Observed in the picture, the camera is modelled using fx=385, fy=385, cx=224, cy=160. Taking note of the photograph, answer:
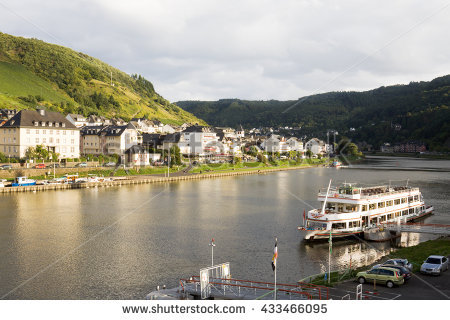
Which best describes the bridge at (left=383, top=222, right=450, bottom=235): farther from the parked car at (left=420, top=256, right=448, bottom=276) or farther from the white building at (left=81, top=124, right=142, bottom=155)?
the white building at (left=81, top=124, right=142, bottom=155)

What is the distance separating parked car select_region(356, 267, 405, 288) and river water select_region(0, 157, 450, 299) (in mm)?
4727

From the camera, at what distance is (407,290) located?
17.3 m

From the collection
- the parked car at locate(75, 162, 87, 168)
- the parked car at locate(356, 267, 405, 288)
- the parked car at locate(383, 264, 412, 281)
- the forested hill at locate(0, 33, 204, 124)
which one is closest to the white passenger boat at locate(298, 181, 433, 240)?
the parked car at locate(383, 264, 412, 281)

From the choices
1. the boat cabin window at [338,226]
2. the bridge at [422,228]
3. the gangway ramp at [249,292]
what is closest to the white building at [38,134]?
the boat cabin window at [338,226]

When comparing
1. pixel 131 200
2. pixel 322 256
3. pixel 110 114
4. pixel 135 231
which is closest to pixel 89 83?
pixel 110 114

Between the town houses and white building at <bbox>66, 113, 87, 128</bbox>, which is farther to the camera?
white building at <bbox>66, 113, 87, 128</bbox>

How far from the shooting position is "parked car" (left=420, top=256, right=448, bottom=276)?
1948 centimetres

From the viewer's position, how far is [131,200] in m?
50.1

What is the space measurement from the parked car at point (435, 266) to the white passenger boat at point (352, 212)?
10.5 m

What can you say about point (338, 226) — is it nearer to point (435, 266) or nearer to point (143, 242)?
point (435, 266)

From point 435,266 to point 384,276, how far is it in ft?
12.1

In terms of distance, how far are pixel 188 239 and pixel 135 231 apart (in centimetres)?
551

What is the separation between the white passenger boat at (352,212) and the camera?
31594 mm

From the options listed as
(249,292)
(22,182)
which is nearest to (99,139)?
(22,182)
